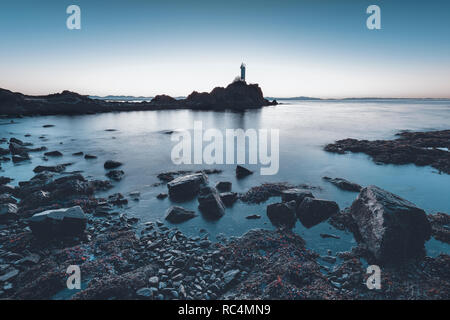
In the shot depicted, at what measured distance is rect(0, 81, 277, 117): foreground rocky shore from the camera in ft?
225

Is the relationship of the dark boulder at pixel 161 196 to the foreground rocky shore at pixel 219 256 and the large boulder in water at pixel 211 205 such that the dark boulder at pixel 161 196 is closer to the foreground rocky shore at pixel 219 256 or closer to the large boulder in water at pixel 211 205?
the foreground rocky shore at pixel 219 256

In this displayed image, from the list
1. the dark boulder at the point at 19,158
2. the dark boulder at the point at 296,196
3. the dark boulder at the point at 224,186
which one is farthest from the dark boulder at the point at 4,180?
the dark boulder at the point at 296,196

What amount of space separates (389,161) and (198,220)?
60.3 feet

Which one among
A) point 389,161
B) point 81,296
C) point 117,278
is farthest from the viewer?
point 389,161

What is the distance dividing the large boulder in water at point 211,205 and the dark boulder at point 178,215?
0.62 m

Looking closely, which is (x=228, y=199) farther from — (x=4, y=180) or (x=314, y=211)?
(x=4, y=180)

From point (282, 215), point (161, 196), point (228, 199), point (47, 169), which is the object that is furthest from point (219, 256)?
point (47, 169)

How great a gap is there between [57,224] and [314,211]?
10569 mm

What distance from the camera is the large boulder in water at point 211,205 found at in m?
9.91

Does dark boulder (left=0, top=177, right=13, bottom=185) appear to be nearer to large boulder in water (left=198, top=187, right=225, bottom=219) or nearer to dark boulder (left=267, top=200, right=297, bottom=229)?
large boulder in water (left=198, top=187, right=225, bottom=219)

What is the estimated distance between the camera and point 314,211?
941 centimetres
